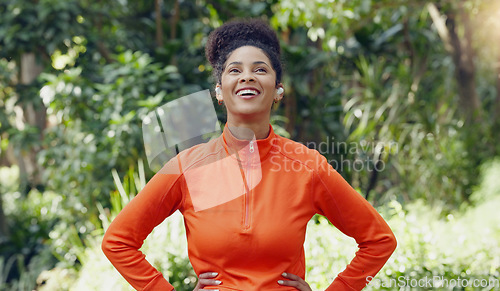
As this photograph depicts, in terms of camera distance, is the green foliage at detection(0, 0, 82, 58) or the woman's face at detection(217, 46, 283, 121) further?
the green foliage at detection(0, 0, 82, 58)

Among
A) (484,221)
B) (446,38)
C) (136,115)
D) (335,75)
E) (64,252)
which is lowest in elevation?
(64,252)

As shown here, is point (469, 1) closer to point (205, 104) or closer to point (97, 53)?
point (205, 104)

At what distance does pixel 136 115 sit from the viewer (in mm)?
4887

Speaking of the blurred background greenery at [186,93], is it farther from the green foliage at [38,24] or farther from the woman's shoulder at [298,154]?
the woman's shoulder at [298,154]

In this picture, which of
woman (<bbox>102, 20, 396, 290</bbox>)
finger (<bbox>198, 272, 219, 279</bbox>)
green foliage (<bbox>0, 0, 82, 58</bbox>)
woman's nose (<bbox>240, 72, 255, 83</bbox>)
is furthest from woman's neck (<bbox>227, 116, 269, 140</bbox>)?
green foliage (<bbox>0, 0, 82, 58</bbox>)

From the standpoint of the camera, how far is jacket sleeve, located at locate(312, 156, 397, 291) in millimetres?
1781

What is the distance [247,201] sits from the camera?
1689 millimetres

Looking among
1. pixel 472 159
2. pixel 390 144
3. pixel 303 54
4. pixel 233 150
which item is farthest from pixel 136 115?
pixel 472 159

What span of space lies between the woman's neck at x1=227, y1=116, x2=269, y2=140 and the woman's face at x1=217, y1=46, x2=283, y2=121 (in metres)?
0.02

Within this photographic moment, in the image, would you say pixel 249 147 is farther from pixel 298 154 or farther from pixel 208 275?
pixel 208 275

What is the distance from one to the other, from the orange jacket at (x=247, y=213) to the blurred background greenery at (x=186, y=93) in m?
1.84

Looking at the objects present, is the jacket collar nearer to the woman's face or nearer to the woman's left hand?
the woman's face

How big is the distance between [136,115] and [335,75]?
130 inches

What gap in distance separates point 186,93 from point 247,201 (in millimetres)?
3827
